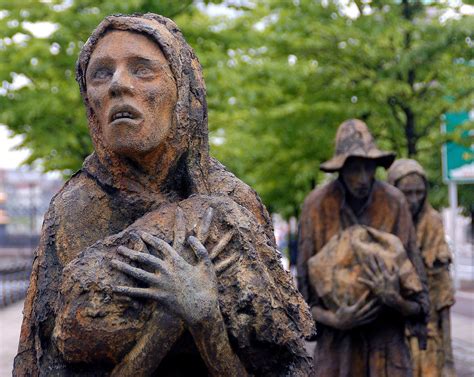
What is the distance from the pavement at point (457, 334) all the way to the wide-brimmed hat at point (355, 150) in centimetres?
611

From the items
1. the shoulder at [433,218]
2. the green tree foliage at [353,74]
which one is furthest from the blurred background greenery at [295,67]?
the shoulder at [433,218]

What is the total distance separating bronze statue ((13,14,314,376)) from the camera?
2814 millimetres

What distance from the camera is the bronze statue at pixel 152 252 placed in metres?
2.81

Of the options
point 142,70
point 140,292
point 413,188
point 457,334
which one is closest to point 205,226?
point 140,292

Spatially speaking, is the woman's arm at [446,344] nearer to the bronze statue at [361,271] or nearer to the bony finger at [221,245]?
the bronze statue at [361,271]

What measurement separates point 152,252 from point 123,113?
0.55 m

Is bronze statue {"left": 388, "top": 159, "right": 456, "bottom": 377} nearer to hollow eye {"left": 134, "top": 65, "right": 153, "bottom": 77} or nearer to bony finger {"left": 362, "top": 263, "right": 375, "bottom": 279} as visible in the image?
bony finger {"left": 362, "top": 263, "right": 375, "bottom": 279}

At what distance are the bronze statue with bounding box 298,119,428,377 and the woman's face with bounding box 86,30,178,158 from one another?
344 centimetres

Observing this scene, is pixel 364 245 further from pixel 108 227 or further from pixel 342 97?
pixel 342 97

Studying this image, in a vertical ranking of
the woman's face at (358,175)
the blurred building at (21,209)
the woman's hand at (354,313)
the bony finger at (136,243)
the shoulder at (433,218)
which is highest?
the bony finger at (136,243)

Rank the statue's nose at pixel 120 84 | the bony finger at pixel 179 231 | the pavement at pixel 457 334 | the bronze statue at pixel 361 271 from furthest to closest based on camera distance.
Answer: the pavement at pixel 457 334 < the bronze statue at pixel 361 271 < the statue's nose at pixel 120 84 < the bony finger at pixel 179 231

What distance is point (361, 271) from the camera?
630 cm

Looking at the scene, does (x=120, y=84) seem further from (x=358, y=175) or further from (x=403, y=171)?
(x=403, y=171)

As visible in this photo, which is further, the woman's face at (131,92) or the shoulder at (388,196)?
the shoulder at (388,196)
